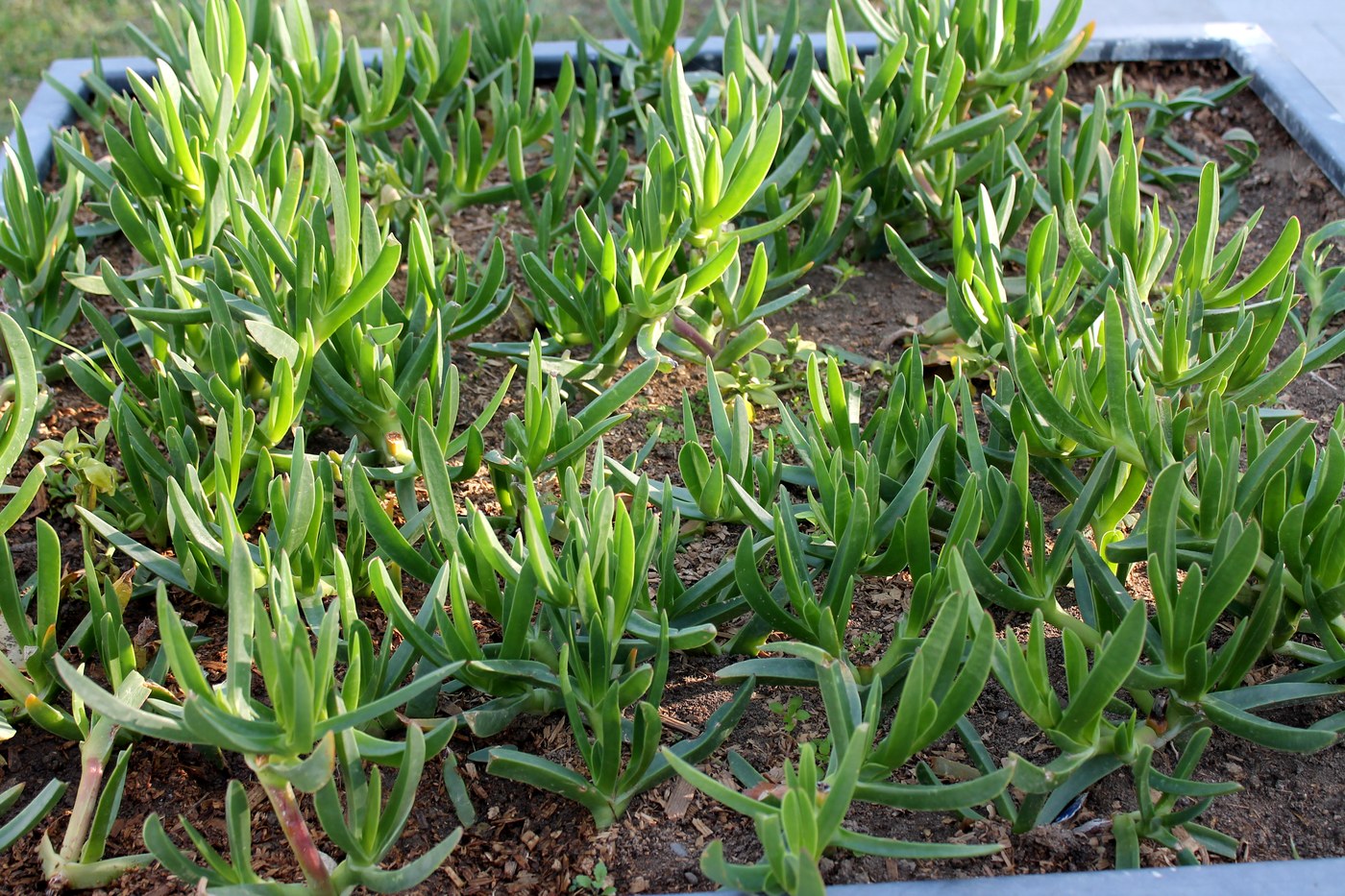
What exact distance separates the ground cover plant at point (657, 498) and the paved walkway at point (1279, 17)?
1.25 metres

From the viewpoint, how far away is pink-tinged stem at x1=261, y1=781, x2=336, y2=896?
1.08 metres

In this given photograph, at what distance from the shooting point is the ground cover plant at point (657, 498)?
1131 mm

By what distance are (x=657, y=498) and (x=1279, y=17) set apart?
114 inches

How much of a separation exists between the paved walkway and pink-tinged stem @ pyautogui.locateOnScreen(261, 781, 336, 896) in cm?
263

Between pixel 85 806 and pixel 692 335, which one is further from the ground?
pixel 692 335

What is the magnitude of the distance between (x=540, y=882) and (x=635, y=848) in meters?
0.10

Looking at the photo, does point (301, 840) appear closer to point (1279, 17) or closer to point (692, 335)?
point (692, 335)

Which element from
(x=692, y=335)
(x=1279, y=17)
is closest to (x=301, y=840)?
(x=692, y=335)

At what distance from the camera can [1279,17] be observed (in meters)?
3.48

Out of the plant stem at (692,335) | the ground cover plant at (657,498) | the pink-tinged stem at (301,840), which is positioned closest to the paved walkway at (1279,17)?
the ground cover plant at (657,498)

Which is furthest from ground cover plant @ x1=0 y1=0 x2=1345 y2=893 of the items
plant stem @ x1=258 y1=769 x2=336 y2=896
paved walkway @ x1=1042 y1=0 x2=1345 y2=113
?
paved walkway @ x1=1042 y1=0 x2=1345 y2=113

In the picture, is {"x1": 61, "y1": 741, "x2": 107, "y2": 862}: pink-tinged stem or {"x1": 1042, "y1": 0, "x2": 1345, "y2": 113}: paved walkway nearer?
{"x1": 61, "y1": 741, "x2": 107, "y2": 862}: pink-tinged stem

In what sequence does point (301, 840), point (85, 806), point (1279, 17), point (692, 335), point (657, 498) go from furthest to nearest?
point (1279, 17) < point (692, 335) < point (657, 498) < point (85, 806) < point (301, 840)

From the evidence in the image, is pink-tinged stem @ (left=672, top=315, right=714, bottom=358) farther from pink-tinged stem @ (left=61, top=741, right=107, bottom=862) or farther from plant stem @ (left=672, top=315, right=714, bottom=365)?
pink-tinged stem @ (left=61, top=741, right=107, bottom=862)
